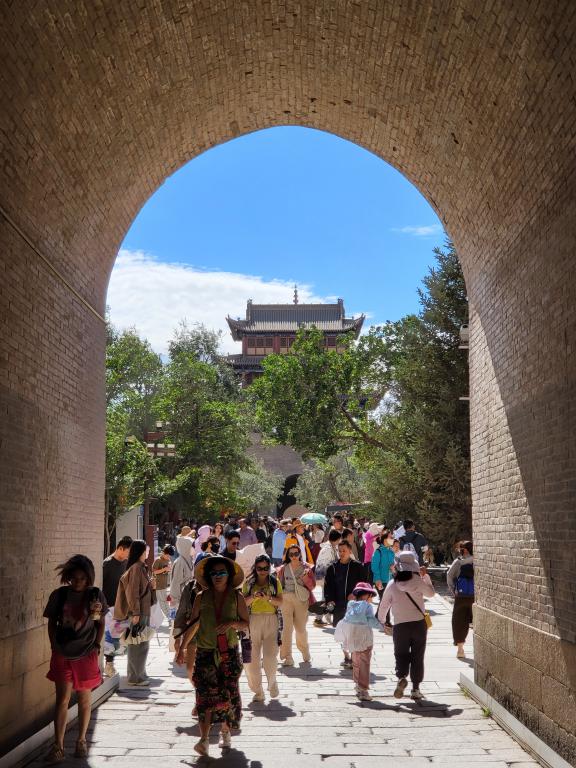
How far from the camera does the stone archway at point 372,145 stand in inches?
272

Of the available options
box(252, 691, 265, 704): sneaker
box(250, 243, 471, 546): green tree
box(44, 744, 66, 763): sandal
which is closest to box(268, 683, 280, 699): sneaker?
box(252, 691, 265, 704): sneaker

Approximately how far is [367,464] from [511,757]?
2361 cm

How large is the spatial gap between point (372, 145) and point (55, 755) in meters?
7.83

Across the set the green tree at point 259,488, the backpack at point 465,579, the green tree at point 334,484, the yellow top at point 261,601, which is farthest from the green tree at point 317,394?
the green tree at point 334,484

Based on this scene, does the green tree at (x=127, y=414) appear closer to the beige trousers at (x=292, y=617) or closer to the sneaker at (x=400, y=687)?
the beige trousers at (x=292, y=617)

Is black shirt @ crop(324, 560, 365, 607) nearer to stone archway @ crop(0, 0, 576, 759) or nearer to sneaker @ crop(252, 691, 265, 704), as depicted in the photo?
stone archway @ crop(0, 0, 576, 759)

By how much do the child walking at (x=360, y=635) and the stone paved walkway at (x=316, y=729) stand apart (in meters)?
0.22

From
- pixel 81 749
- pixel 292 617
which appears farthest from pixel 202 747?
pixel 292 617

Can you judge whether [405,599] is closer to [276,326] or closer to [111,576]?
[111,576]

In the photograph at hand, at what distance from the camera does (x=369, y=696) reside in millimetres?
9539

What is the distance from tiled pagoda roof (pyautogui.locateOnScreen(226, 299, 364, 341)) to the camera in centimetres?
7025

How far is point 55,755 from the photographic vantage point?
696 centimetres

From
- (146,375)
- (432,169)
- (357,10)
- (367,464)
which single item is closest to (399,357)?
(367,464)

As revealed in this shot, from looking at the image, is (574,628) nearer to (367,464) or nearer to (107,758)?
(107,758)
